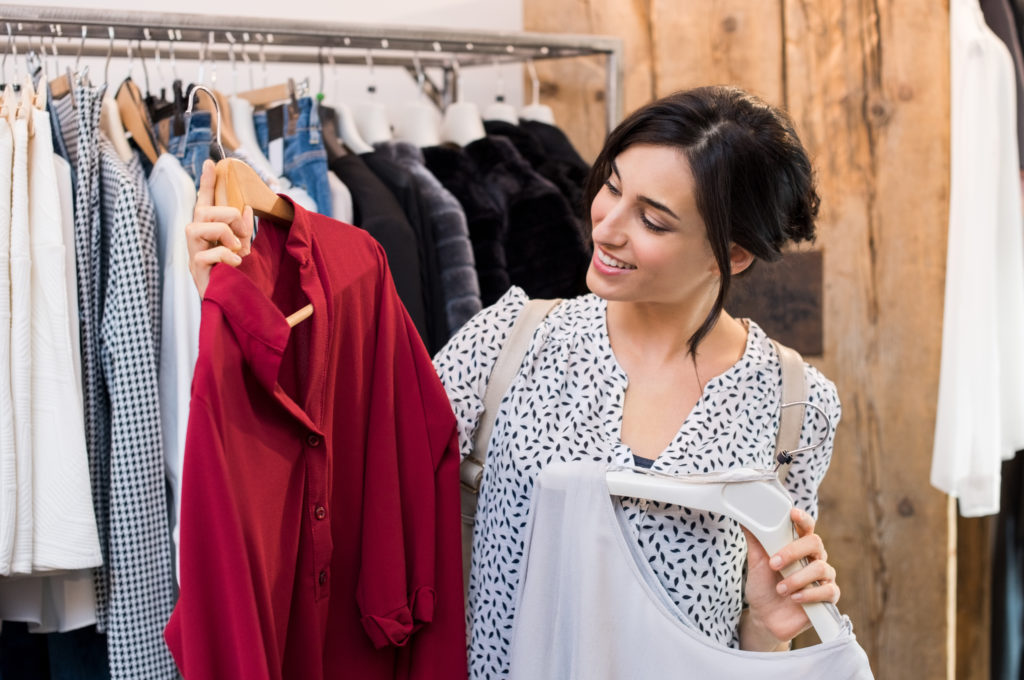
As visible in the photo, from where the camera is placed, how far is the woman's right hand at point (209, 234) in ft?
3.03

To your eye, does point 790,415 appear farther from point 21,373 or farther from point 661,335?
point 21,373

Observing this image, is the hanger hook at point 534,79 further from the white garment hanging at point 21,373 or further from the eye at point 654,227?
the white garment hanging at point 21,373

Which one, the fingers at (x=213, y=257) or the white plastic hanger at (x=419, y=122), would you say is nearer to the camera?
the fingers at (x=213, y=257)

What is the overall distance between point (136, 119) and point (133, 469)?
24.0 inches

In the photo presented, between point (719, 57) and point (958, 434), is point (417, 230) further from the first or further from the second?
point (958, 434)

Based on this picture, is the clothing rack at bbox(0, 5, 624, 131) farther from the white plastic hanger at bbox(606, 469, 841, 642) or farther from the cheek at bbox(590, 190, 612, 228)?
the white plastic hanger at bbox(606, 469, 841, 642)

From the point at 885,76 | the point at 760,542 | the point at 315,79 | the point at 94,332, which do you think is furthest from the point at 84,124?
the point at 885,76

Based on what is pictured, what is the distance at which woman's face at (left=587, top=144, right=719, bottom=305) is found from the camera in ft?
3.58

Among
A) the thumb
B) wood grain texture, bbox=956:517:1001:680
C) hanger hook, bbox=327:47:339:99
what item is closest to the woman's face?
the thumb

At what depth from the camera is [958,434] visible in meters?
1.84

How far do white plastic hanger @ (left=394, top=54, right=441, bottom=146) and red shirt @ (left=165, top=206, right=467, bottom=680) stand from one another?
674 mm

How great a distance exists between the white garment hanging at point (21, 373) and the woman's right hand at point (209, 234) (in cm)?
39

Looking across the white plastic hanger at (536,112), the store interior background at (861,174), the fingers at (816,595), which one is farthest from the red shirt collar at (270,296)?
the store interior background at (861,174)

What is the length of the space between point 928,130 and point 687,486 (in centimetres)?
152
